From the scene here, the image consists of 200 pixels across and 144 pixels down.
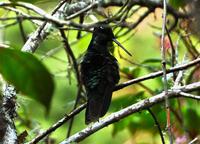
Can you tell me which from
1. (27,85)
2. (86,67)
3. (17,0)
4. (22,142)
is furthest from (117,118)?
(27,85)

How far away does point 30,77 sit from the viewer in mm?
803

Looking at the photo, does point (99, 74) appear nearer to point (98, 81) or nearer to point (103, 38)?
point (98, 81)

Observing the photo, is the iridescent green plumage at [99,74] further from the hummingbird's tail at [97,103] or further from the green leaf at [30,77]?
the green leaf at [30,77]

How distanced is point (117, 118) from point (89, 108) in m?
0.45

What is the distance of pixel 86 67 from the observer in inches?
108

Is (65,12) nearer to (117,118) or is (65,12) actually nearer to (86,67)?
(86,67)

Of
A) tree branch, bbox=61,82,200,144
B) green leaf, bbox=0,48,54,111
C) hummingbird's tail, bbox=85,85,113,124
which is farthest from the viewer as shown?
hummingbird's tail, bbox=85,85,113,124

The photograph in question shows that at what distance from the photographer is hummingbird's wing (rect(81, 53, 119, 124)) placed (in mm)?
2375

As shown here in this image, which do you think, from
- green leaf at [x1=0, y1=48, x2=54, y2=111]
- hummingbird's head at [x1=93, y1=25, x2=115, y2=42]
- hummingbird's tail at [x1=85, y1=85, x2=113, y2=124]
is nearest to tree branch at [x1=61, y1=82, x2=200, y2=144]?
hummingbird's tail at [x1=85, y1=85, x2=113, y2=124]

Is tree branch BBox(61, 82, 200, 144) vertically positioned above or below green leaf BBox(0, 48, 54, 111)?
below

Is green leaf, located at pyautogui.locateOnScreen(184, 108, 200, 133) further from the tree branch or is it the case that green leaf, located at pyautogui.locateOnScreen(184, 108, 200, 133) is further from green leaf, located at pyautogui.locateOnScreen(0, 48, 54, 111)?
green leaf, located at pyautogui.locateOnScreen(0, 48, 54, 111)

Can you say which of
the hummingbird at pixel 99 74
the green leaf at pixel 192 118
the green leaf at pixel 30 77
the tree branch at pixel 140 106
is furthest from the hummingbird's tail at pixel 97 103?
the green leaf at pixel 30 77

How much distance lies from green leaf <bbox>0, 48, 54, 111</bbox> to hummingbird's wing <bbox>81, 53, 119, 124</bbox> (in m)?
1.47

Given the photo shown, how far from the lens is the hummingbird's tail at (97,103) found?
7.63 feet
